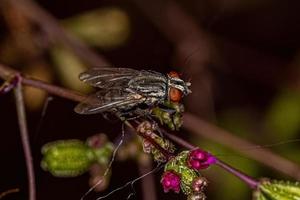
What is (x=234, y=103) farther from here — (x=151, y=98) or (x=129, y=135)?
(x=151, y=98)

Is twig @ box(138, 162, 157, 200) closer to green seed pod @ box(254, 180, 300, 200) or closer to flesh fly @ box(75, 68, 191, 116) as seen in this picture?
flesh fly @ box(75, 68, 191, 116)

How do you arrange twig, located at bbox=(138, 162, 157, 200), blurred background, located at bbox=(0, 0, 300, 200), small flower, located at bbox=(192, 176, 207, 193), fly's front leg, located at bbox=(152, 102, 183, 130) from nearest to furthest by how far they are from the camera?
small flower, located at bbox=(192, 176, 207, 193) < fly's front leg, located at bbox=(152, 102, 183, 130) < twig, located at bbox=(138, 162, 157, 200) < blurred background, located at bbox=(0, 0, 300, 200)

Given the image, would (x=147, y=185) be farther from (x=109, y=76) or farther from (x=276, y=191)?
(x=276, y=191)

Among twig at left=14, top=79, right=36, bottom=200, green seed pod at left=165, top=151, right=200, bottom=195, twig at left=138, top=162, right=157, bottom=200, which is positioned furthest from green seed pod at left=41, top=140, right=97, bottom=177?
green seed pod at left=165, top=151, right=200, bottom=195

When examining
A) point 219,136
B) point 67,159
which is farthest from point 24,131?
point 219,136

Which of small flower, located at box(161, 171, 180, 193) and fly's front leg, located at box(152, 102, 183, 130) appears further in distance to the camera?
fly's front leg, located at box(152, 102, 183, 130)

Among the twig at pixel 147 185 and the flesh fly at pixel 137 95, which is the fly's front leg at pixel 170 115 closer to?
the flesh fly at pixel 137 95

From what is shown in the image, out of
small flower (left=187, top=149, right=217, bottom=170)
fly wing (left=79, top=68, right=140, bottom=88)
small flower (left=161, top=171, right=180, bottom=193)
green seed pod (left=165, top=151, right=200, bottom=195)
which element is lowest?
small flower (left=161, top=171, right=180, bottom=193)

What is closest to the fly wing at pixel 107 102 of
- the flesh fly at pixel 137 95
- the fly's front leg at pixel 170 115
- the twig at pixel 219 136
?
the flesh fly at pixel 137 95
